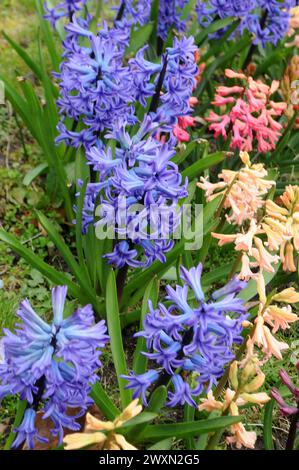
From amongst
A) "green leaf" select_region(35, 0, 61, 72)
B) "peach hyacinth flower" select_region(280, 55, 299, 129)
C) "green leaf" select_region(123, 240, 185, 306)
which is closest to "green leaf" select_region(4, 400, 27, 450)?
"green leaf" select_region(123, 240, 185, 306)

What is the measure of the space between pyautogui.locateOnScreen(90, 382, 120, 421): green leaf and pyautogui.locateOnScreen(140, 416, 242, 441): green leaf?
0.47 feet

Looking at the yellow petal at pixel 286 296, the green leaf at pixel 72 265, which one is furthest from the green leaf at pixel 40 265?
the yellow petal at pixel 286 296

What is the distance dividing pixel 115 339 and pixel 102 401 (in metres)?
0.25

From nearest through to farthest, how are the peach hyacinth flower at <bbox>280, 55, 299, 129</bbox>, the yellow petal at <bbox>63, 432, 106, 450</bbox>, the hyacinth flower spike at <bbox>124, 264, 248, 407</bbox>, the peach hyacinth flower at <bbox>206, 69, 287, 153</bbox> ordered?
the yellow petal at <bbox>63, 432, 106, 450</bbox>
the hyacinth flower spike at <bbox>124, 264, 248, 407</bbox>
the peach hyacinth flower at <bbox>206, 69, 287, 153</bbox>
the peach hyacinth flower at <bbox>280, 55, 299, 129</bbox>

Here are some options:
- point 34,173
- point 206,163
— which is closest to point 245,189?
point 206,163

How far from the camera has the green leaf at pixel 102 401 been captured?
89.9 inches

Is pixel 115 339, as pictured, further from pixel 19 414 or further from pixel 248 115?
pixel 248 115

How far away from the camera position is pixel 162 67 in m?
2.72

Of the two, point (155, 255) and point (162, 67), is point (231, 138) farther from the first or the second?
point (155, 255)

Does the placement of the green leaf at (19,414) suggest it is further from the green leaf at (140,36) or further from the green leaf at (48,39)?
the green leaf at (140,36)

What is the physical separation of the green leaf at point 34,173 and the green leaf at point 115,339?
46.2 inches

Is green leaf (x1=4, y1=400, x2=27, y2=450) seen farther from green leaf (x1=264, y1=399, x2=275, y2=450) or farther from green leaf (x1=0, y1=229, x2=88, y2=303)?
green leaf (x1=264, y1=399, x2=275, y2=450)

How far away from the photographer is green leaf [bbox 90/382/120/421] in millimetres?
2283

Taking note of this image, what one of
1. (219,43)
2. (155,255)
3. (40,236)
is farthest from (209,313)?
(219,43)
